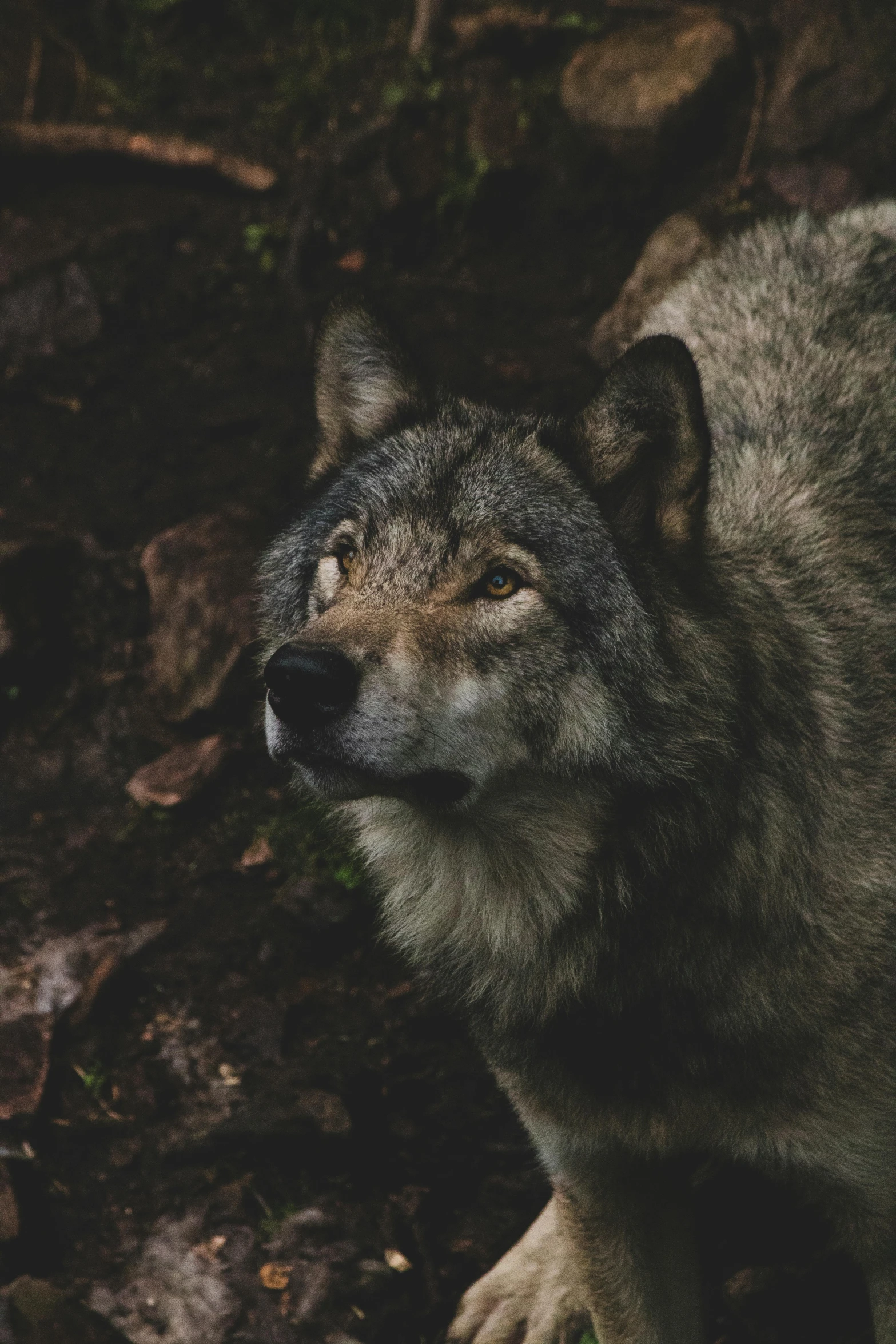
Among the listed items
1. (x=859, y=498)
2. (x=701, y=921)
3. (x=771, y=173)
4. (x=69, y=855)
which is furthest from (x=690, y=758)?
(x=771, y=173)

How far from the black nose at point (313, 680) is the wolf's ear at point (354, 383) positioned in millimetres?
1105

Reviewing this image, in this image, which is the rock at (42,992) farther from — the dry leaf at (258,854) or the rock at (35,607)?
the rock at (35,607)

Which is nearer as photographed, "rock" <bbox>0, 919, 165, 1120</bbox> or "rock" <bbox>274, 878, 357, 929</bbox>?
"rock" <bbox>0, 919, 165, 1120</bbox>

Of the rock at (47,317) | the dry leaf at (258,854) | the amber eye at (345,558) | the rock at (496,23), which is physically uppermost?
the rock at (496,23)

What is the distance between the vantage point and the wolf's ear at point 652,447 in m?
2.71

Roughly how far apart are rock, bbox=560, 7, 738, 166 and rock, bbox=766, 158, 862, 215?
0.55 meters

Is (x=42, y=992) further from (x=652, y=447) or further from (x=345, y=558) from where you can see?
(x=652, y=447)

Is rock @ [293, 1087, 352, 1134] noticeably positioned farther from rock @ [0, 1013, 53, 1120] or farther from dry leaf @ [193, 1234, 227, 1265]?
rock @ [0, 1013, 53, 1120]

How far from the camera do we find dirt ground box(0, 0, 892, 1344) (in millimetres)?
4105

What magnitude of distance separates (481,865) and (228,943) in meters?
2.31

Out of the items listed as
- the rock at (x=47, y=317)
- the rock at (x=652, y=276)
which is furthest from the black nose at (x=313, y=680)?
the rock at (x=47, y=317)

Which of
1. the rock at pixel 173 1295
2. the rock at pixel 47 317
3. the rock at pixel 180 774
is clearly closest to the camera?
the rock at pixel 173 1295

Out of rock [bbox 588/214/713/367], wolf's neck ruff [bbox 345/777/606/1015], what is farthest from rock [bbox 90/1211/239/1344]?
rock [bbox 588/214/713/367]

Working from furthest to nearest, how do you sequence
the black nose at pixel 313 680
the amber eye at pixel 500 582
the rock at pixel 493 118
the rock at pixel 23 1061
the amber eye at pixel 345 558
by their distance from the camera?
the rock at pixel 493 118 < the rock at pixel 23 1061 < the amber eye at pixel 345 558 < the amber eye at pixel 500 582 < the black nose at pixel 313 680
